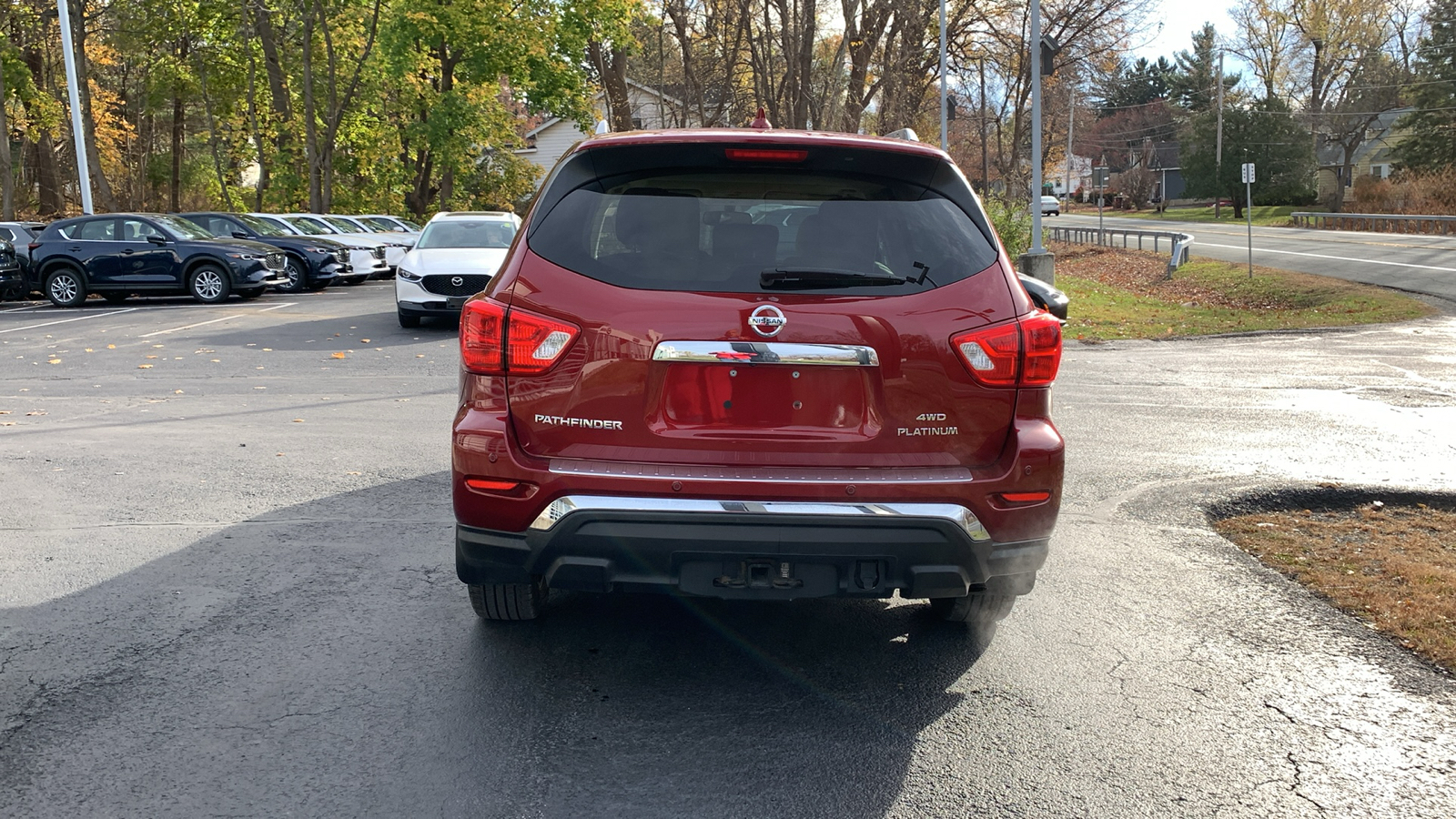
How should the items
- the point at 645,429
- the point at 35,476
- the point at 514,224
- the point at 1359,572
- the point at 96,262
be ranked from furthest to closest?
the point at 96,262 → the point at 514,224 → the point at 35,476 → the point at 1359,572 → the point at 645,429

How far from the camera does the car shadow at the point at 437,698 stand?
11.0ft

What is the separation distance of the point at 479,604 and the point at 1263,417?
7.44 meters

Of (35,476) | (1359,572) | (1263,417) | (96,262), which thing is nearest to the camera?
(1359,572)

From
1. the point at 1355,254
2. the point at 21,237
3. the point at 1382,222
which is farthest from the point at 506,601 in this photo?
the point at 1382,222

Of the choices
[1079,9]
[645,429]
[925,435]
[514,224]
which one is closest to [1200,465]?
[925,435]

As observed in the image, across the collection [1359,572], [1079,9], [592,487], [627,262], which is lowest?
[1359,572]

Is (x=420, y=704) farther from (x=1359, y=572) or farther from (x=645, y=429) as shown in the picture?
(x=1359, y=572)

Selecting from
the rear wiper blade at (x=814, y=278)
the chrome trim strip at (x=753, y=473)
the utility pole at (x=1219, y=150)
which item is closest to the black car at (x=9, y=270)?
the chrome trim strip at (x=753, y=473)

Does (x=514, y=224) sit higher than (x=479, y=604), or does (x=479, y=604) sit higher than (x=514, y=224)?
(x=514, y=224)

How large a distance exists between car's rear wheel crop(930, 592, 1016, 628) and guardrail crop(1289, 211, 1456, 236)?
4359 centimetres

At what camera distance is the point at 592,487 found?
3.71 m

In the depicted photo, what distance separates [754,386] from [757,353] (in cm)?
10

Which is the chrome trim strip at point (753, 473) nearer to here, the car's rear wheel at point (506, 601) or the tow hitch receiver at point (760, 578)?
the tow hitch receiver at point (760, 578)

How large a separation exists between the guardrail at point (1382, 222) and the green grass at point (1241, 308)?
20.8m
